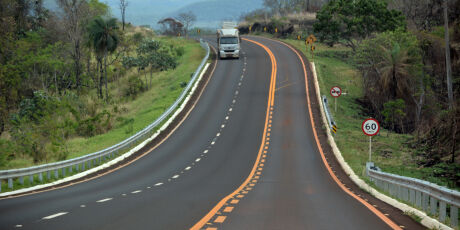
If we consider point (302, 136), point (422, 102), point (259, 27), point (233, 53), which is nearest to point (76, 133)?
point (302, 136)

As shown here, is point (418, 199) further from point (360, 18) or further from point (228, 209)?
point (360, 18)

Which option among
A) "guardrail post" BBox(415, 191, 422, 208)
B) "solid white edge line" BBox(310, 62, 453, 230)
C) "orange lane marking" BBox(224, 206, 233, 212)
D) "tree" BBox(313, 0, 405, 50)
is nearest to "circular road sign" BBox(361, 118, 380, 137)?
"solid white edge line" BBox(310, 62, 453, 230)

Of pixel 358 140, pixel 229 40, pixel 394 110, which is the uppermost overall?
pixel 229 40

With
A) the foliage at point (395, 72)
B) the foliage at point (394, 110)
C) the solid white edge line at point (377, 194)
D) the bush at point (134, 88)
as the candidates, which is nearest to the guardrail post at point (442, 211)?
the solid white edge line at point (377, 194)

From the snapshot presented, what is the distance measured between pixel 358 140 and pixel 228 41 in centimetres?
3048

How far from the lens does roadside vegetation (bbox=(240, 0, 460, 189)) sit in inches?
998

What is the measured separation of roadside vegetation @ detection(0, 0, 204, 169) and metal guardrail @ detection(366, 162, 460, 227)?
20.0m

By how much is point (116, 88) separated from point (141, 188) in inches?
2114

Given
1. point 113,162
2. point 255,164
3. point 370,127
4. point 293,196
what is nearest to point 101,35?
A: point 113,162

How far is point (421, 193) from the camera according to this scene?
46.2ft

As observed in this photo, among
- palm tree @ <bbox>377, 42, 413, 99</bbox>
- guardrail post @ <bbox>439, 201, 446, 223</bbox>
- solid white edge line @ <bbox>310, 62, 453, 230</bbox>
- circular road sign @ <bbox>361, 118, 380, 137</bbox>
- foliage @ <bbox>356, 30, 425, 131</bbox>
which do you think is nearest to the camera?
solid white edge line @ <bbox>310, 62, 453, 230</bbox>

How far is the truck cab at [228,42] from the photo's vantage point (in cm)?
5738

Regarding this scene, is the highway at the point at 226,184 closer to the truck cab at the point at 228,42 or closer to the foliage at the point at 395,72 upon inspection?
the foliage at the point at 395,72

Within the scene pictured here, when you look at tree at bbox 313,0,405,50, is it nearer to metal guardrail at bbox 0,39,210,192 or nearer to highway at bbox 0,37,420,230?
highway at bbox 0,37,420,230
